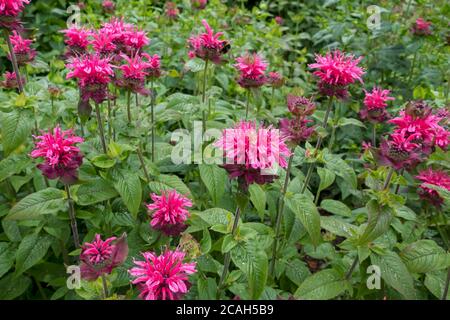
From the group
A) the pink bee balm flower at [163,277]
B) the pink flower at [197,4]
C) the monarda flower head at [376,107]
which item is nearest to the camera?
the pink bee balm flower at [163,277]

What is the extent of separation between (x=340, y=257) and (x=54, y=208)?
46.1 inches

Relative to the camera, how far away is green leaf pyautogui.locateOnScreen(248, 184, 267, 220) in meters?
1.70

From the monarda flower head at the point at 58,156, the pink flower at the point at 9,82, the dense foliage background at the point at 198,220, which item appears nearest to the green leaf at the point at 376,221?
the dense foliage background at the point at 198,220

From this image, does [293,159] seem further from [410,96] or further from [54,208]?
[410,96]

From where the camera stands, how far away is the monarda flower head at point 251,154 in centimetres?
126

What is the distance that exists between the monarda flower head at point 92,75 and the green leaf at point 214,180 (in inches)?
17.8

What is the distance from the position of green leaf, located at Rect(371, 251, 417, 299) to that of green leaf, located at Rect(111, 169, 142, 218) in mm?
849

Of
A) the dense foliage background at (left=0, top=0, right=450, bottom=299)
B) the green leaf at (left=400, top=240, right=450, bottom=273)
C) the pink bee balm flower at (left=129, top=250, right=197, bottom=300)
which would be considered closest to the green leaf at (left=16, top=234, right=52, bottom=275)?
the dense foliage background at (left=0, top=0, right=450, bottom=299)

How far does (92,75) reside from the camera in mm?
1527

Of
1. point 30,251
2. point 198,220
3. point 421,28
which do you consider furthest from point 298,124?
point 421,28

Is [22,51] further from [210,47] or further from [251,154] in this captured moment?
[251,154]

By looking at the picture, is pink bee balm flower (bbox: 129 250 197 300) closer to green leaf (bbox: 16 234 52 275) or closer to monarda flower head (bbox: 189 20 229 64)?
green leaf (bbox: 16 234 52 275)

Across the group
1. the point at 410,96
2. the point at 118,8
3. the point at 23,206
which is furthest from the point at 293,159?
the point at 118,8

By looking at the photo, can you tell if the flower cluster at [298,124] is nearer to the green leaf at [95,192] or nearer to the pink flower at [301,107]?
the pink flower at [301,107]
